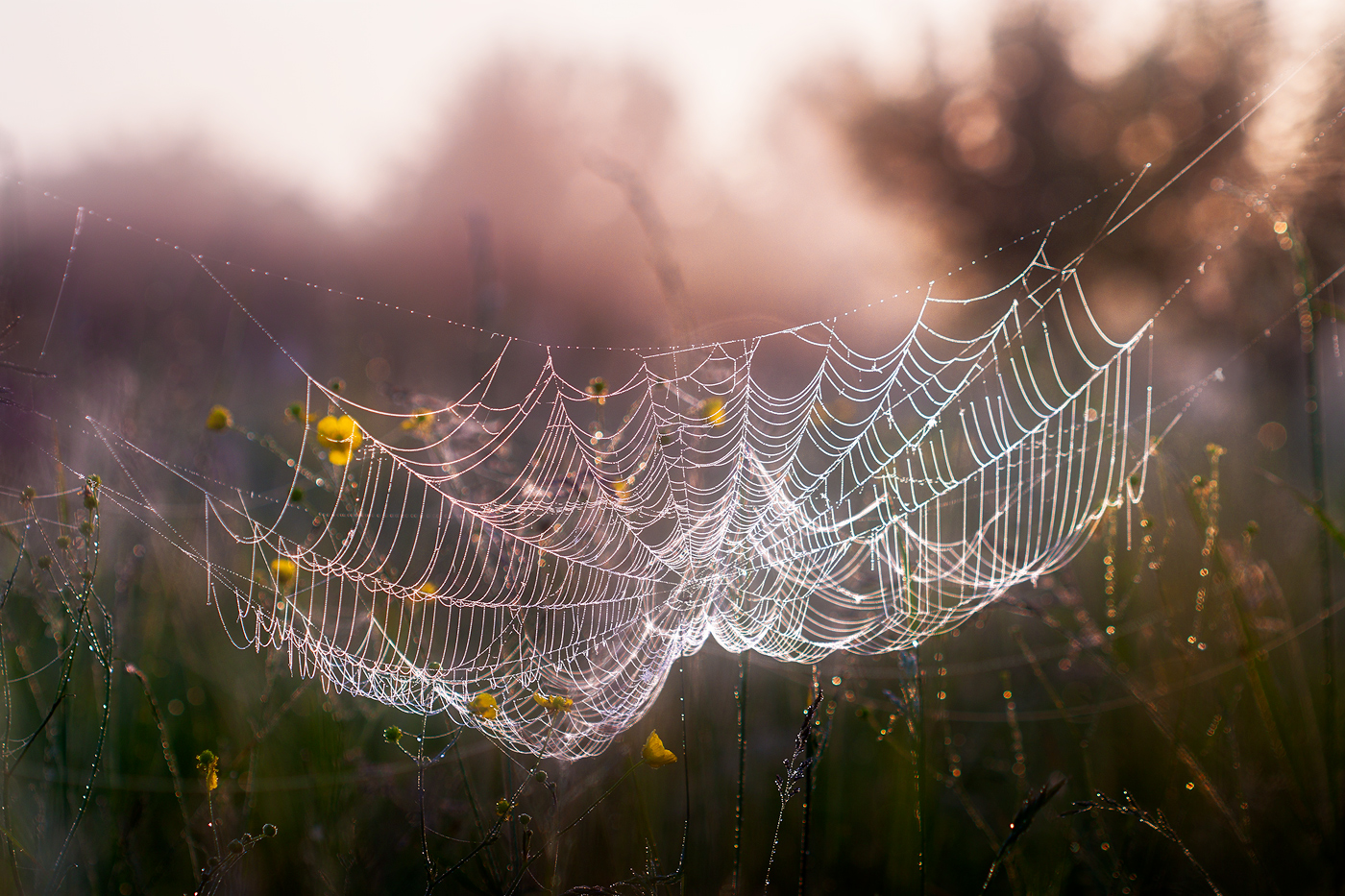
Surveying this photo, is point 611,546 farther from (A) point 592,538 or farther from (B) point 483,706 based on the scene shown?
(B) point 483,706

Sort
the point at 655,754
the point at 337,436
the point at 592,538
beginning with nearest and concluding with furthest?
the point at 655,754 → the point at 337,436 → the point at 592,538

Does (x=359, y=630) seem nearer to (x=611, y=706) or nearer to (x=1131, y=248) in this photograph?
(x=611, y=706)

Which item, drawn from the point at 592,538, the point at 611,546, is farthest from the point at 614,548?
the point at 592,538

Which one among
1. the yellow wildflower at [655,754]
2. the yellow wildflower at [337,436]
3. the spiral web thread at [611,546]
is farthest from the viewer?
the spiral web thread at [611,546]

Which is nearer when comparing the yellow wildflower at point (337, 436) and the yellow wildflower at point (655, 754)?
the yellow wildflower at point (655, 754)

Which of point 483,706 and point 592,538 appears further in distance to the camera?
point 592,538

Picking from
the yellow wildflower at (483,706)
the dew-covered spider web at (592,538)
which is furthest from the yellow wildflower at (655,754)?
the yellow wildflower at (483,706)

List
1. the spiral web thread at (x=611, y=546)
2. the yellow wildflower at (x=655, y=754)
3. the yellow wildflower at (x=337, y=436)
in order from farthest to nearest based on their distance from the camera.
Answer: the spiral web thread at (x=611, y=546)
the yellow wildflower at (x=337, y=436)
the yellow wildflower at (x=655, y=754)

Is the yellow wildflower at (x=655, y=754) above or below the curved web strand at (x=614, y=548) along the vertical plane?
below

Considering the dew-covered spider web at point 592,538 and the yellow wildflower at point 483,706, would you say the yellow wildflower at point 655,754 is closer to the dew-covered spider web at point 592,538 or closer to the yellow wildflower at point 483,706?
the dew-covered spider web at point 592,538
